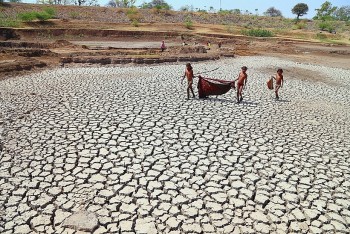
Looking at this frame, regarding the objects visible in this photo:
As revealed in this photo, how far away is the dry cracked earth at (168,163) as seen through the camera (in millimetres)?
4684

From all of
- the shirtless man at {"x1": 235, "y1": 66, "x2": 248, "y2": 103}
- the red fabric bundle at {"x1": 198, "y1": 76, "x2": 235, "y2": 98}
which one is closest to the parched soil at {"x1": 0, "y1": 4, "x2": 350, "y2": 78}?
the red fabric bundle at {"x1": 198, "y1": 76, "x2": 235, "y2": 98}

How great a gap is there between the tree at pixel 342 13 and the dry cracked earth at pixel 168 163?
10127cm

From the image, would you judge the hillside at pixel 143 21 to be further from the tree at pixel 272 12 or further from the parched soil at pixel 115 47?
the tree at pixel 272 12

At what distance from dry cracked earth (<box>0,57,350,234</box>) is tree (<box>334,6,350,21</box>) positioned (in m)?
101

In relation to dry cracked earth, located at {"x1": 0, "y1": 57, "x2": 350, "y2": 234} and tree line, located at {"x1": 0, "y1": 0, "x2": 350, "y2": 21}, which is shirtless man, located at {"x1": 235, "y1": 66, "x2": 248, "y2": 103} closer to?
dry cracked earth, located at {"x1": 0, "y1": 57, "x2": 350, "y2": 234}

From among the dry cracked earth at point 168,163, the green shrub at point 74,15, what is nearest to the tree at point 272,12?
the green shrub at point 74,15

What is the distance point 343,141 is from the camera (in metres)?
7.90

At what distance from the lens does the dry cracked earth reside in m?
4.68

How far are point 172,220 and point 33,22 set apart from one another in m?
36.8

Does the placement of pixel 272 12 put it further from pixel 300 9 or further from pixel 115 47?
pixel 115 47

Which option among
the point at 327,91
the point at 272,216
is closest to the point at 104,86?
the point at 272,216

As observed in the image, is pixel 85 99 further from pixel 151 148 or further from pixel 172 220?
pixel 172 220

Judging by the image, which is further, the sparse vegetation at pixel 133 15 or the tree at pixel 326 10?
the tree at pixel 326 10

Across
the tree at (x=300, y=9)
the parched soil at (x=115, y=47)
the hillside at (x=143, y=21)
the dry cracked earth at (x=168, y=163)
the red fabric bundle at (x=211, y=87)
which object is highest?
the tree at (x=300, y=9)
